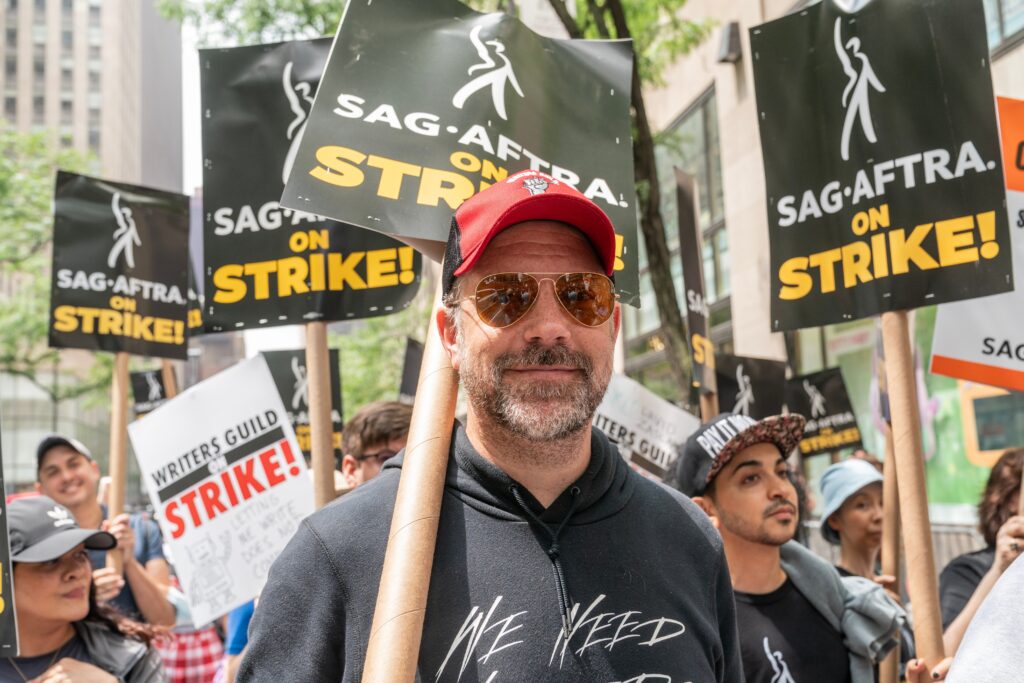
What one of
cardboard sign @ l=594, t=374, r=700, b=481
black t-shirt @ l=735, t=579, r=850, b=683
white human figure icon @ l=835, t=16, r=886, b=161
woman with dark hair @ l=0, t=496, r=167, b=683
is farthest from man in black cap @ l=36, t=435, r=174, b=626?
white human figure icon @ l=835, t=16, r=886, b=161

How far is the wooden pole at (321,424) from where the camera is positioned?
3389 mm

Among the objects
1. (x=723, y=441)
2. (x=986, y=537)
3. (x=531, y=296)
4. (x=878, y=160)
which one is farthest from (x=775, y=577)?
(x=531, y=296)

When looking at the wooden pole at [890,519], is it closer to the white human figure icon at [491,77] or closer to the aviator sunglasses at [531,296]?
the white human figure icon at [491,77]

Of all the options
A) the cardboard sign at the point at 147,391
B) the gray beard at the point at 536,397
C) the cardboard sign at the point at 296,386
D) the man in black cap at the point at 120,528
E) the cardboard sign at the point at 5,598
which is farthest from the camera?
the cardboard sign at the point at 147,391

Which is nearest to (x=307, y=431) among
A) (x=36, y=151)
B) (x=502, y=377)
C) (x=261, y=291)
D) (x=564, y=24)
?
(x=261, y=291)

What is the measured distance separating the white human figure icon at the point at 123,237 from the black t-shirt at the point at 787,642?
3.89m

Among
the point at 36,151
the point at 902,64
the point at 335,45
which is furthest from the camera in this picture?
the point at 36,151

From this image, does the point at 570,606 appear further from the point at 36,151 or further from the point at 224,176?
the point at 36,151

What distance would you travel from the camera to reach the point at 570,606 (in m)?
1.87

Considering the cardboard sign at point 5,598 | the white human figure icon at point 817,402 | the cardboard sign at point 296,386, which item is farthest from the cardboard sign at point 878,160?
the white human figure icon at point 817,402

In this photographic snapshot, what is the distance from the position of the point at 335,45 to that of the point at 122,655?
2.40 meters

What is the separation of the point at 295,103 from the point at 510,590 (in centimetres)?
264

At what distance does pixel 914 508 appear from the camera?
123 inches

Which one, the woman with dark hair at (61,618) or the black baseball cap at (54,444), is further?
the black baseball cap at (54,444)
